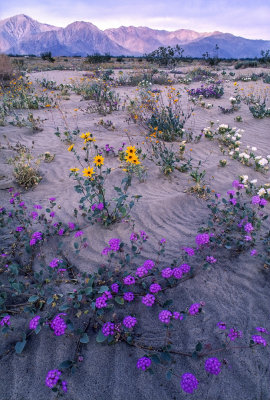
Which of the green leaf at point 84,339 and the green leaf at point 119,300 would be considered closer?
the green leaf at point 84,339

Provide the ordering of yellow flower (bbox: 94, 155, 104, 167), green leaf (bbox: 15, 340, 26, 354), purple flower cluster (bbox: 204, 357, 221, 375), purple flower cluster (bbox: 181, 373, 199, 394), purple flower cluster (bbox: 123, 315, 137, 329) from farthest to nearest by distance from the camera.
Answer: yellow flower (bbox: 94, 155, 104, 167)
purple flower cluster (bbox: 123, 315, 137, 329)
green leaf (bbox: 15, 340, 26, 354)
purple flower cluster (bbox: 204, 357, 221, 375)
purple flower cluster (bbox: 181, 373, 199, 394)

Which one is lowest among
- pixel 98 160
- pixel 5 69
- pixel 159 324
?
pixel 159 324

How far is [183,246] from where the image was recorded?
2828mm

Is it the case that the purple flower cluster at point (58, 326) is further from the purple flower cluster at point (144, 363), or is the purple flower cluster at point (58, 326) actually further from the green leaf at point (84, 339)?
the purple flower cluster at point (144, 363)

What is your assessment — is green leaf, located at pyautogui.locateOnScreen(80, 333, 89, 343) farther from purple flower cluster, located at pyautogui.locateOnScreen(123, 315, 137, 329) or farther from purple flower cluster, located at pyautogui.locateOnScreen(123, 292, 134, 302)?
purple flower cluster, located at pyautogui.locateOnScreen(123, 292, 134, 302)

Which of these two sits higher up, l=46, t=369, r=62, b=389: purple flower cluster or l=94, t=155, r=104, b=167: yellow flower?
l=94, t=155, r=104, b=167: yellow flower

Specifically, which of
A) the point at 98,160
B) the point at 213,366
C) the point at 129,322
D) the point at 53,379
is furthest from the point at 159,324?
the point at 98,160

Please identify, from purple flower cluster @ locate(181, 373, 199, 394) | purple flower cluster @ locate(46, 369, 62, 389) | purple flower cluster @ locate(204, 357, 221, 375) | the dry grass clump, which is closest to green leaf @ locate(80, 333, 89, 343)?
purple flower cluster @ locate(46, 369, 62, 389)

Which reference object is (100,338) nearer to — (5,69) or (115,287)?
(115,287)

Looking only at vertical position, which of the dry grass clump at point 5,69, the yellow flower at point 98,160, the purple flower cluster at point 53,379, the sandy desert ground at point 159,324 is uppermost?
the dry grass clump at point 5,69

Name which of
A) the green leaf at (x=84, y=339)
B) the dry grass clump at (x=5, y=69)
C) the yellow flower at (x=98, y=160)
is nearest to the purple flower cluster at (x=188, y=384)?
the green leaf at (x=84, y=339)

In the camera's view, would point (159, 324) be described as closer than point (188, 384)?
No

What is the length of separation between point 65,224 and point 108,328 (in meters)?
1.72

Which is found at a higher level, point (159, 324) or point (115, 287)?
point (115, 287)
